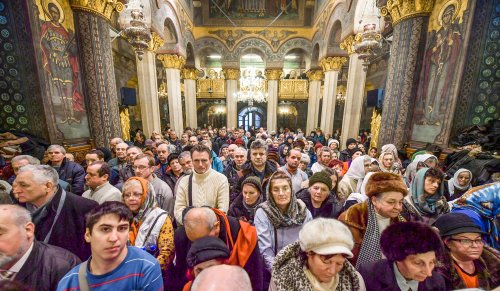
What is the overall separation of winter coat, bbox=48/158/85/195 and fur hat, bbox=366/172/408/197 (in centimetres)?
379

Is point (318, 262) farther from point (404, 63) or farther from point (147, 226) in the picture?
point (404, 63)

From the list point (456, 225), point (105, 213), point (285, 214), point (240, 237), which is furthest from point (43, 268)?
point (456, 225)

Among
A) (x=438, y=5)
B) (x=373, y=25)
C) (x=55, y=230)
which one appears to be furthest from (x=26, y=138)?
(x=438, y=5)

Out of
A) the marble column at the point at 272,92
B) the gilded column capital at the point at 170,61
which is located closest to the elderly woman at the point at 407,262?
the gilded column capital at the point at 170,61

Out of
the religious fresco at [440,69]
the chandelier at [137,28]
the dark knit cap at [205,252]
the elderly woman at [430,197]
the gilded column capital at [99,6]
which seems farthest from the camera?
the chandelier at [137,28]

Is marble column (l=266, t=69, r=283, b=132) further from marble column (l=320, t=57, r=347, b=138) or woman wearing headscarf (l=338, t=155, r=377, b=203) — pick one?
woman wearing headscarf (l=338, t=155, r=377, b=203)

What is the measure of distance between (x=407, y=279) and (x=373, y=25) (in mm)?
6163

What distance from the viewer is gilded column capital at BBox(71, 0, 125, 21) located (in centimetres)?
482

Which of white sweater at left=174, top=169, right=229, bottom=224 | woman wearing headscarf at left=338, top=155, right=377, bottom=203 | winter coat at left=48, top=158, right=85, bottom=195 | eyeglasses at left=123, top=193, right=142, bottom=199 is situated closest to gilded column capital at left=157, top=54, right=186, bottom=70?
winter coat at left=48, top=158, right=85, bottom=195

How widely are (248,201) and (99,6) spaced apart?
5.94 m

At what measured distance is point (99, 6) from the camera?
5105 millimetres

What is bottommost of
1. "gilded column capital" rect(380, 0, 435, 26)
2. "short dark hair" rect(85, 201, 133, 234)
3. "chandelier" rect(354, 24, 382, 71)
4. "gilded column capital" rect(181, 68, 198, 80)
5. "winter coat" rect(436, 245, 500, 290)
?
"winter coat" rect(436, 245, 500, 290)

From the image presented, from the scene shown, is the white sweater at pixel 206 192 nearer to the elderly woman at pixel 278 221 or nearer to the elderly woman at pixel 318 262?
the elderly woman at pixel 278 221

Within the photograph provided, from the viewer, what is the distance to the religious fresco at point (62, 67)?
14.0 feet
